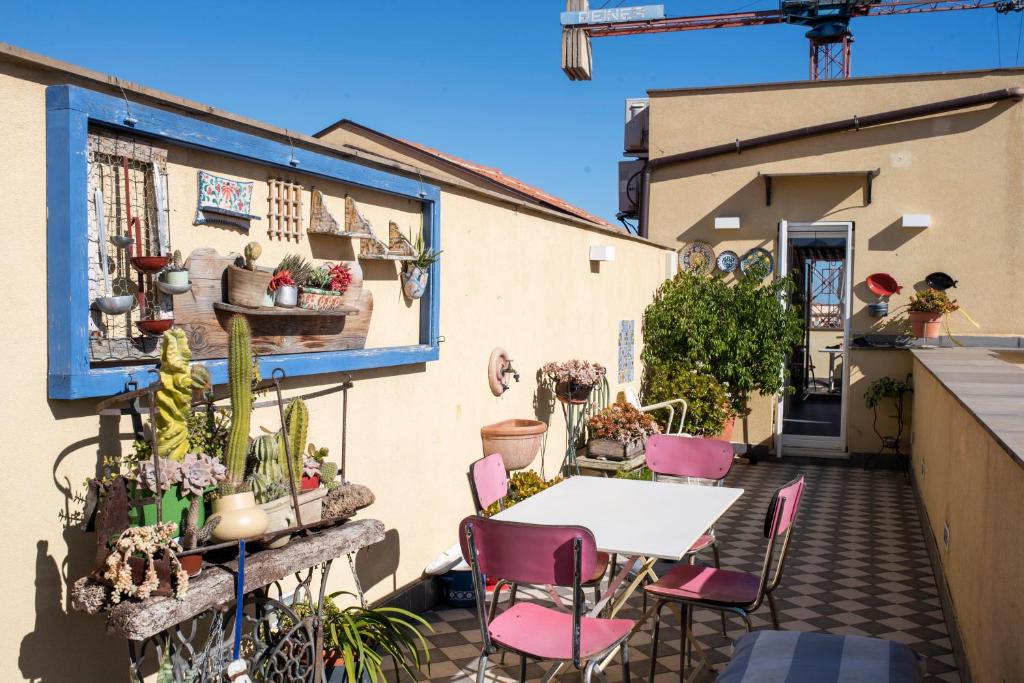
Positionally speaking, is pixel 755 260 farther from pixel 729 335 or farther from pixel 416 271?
pixel 416 271

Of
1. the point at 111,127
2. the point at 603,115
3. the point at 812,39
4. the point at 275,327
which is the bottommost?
the point at 275,327

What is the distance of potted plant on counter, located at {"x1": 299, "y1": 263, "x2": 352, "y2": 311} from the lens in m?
3.60

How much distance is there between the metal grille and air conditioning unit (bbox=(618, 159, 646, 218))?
9.88 meters

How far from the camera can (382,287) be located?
445 centimetres

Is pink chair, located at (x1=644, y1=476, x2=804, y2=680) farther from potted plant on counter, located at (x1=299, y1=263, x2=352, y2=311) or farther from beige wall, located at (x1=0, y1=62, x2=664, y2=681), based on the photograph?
potted plant on counter, located at (x1=299, y1=263, x2=352, y2=311)

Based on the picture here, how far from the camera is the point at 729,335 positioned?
9.47 meters

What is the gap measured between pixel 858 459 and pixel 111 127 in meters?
8.97

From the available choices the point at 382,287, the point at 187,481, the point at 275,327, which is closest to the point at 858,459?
the point at 382,287

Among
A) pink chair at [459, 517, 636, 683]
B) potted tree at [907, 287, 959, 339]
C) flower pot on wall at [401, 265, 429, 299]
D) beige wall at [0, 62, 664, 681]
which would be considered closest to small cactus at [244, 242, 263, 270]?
beige wall at [0, 62, 664, 681]

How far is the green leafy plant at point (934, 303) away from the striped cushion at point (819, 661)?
7.30m

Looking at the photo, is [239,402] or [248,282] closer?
[239,402]

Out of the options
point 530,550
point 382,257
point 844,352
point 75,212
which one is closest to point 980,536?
point 530,550

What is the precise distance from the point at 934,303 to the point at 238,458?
27.1 feet

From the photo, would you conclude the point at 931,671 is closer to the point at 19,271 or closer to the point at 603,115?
the point at 19,271
